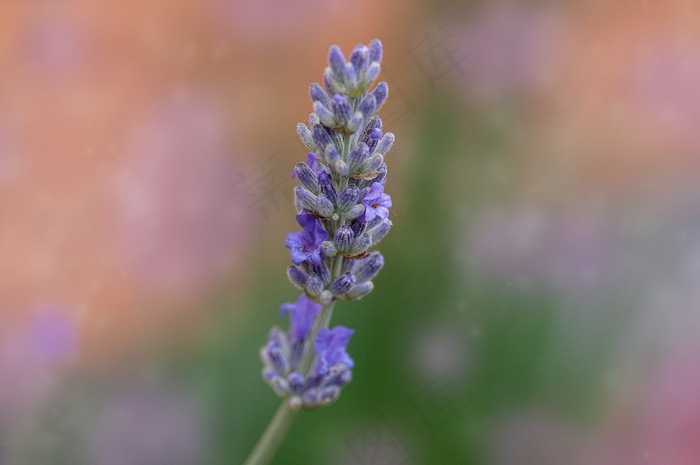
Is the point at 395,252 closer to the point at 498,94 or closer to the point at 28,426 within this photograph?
the point at 498,94

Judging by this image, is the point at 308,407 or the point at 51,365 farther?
the point at 51,365

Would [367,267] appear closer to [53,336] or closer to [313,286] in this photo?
[313,286]

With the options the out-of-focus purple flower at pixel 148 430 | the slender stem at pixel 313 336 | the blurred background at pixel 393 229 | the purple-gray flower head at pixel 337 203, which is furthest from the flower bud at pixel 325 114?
the out-of-focus purple flower at pixel 148 430

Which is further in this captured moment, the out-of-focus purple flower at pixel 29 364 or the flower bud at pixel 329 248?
the out-of-focus purple flower at pixel 29 364

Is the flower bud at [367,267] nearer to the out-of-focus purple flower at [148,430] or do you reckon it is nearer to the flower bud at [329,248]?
the flower bud at [329,248]

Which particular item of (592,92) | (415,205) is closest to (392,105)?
(415,205)

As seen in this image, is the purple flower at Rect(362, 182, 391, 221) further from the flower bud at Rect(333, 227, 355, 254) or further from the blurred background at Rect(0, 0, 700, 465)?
the blurred background at Rect(0, 0, 700, 465)

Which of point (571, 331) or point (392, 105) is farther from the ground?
point (392, 105)
